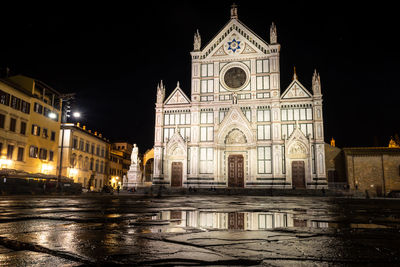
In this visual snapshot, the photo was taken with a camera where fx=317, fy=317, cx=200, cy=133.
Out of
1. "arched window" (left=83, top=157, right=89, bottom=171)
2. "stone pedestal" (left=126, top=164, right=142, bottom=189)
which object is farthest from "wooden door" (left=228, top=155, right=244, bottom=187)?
Answer: "arched window" (left=83, top=157, right=89, bottom=171)

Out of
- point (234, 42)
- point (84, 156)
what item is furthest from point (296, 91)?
point (84, 156)

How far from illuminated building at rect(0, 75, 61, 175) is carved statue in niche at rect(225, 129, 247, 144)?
2216 cm

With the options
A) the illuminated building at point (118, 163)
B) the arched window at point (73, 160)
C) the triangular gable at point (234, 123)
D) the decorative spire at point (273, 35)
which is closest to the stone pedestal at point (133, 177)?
the triangular gable at point (234, 123)

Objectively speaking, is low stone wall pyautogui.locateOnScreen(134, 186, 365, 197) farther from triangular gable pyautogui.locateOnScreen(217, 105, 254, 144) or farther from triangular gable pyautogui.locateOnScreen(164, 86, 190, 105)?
triangular gable pyautogui.locateOnScreen(164, 86, 190, 105)

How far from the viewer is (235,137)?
4019cm

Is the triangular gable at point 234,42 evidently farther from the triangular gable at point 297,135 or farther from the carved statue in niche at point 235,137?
the triangular gable at point 297,135

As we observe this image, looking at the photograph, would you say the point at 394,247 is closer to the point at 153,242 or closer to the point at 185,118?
the point at 153,242

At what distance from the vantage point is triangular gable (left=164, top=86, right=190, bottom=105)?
41625mm

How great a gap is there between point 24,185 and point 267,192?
901 inches

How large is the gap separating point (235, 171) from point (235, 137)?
14.1ft

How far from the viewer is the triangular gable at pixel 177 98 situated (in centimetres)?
4162

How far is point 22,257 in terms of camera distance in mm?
2469

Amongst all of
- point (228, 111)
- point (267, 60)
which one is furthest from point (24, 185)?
point (267, 60)

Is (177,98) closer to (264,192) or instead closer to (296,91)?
(296,91)
